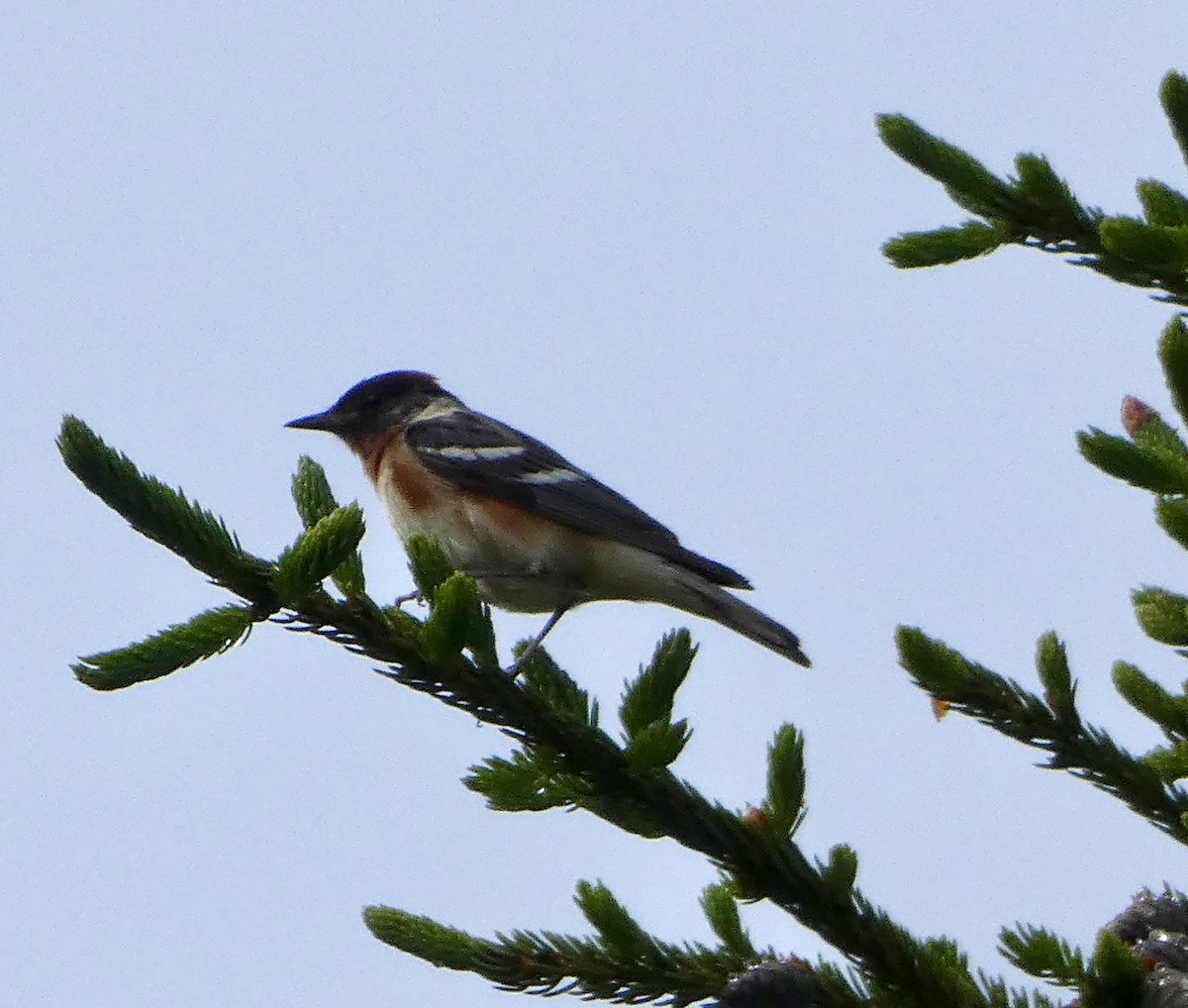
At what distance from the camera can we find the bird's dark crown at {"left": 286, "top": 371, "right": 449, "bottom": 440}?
862 centimetres

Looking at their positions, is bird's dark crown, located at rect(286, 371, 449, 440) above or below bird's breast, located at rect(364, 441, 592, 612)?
above

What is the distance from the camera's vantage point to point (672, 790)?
10.3 feet

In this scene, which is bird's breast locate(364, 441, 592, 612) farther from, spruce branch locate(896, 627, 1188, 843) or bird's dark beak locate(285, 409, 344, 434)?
spruce branch locate(896, 627, 1188, 843)

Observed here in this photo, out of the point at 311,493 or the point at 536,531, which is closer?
the point at 311,493

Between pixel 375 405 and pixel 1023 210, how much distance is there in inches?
231

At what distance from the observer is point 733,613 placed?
646 cm

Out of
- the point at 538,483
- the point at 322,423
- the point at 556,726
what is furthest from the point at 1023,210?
the point at 322,423

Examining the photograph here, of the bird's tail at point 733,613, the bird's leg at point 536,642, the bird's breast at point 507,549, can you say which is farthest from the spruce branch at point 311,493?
the bird's breast at point 507,549

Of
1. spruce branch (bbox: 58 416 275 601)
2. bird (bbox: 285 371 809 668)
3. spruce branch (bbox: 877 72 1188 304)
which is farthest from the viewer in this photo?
bird (bbox: 285 371 809 668)

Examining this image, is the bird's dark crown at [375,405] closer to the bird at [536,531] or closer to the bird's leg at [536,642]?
the bird at [536,531]

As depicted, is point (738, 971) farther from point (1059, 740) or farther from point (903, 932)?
point (1059, 740)

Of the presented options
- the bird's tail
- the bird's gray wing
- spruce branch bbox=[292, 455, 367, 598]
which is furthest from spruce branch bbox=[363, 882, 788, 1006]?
the bird's gray wing

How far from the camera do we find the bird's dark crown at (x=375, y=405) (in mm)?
8617

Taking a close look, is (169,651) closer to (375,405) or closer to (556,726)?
(556,726)
